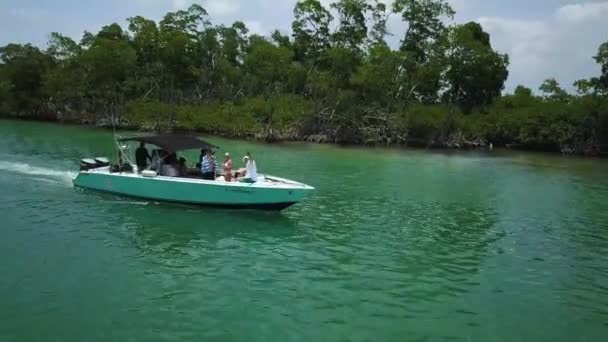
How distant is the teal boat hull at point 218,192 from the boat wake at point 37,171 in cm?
582

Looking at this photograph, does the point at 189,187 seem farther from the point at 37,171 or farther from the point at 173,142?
the point at 37,171

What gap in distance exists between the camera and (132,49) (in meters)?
64.5

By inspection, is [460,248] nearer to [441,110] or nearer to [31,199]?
[31,199]

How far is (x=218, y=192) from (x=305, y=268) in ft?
18.5

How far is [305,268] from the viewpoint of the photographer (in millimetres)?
12062

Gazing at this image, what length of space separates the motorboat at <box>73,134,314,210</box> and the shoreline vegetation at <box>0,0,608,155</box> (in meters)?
36.0

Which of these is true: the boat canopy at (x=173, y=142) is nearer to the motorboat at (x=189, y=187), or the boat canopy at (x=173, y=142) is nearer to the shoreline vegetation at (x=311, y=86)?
the motorboat at (x=189, y=187)

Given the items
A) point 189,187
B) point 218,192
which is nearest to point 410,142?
point 218,192

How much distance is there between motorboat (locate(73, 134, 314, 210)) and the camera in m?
16.5

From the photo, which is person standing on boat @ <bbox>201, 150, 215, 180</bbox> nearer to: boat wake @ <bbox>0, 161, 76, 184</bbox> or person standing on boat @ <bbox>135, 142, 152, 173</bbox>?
person standing on boat @ <bbox>135, 142, 152, 173</bbox>

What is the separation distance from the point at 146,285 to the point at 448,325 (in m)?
5.81

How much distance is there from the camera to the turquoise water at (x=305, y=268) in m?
9.09

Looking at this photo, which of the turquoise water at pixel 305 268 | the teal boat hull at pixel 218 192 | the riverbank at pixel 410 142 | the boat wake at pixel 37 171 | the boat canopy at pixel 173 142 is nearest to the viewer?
the turquoise water at pixel 305 268

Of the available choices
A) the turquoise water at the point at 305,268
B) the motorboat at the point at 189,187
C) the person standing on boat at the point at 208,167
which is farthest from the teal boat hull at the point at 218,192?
the person standing on boat at the point at 208,167
